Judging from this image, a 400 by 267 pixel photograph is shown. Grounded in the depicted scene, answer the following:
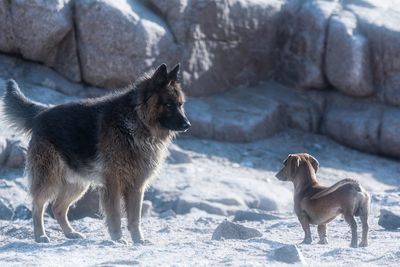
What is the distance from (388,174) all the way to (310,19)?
330 cm

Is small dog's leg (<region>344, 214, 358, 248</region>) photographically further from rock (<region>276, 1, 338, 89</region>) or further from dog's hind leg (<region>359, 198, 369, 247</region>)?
rock (<region>276, 1, 338, 89</region>)

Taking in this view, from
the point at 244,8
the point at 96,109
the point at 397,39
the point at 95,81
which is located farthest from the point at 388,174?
the point at 96,109

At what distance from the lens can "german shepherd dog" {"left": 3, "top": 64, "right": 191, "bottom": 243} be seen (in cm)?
1031

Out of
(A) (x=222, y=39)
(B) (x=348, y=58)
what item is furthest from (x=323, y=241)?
(A) (x=222, y=39)

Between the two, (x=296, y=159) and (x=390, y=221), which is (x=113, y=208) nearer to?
(x=296, y=159)

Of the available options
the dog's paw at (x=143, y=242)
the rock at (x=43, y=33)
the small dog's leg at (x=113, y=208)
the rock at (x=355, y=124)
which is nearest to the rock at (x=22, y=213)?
the small dog's leg at (x=113, y=208)

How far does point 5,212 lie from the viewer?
40.7 ft

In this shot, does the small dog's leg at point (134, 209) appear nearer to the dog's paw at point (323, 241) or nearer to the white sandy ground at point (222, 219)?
the white sandy ground at point (222, 219)

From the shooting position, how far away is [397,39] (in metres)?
17.1

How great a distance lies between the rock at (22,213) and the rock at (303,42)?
7075mm

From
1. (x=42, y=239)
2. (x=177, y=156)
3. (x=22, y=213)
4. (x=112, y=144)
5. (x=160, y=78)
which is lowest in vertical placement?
(x=177, y=156)

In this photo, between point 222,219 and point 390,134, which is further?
point 390,134

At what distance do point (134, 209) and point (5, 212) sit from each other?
2674 mm

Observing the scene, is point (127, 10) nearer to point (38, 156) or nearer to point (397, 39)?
point (397, 39)
